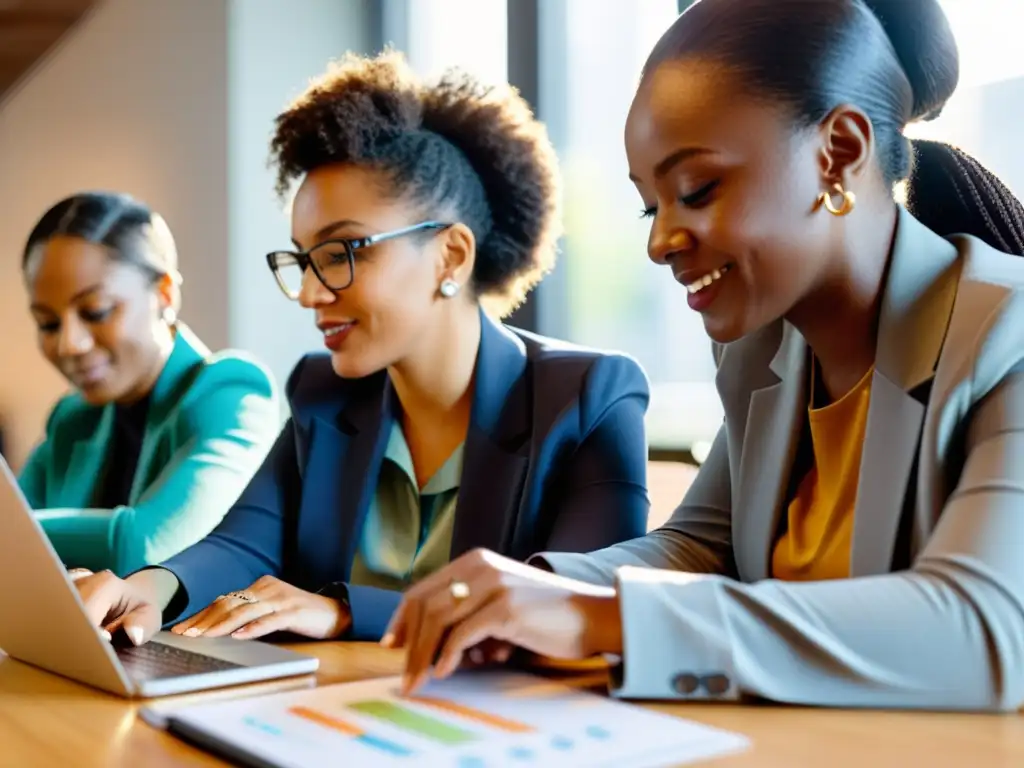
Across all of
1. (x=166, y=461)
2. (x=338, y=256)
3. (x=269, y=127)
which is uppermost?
(x=269, y=127)

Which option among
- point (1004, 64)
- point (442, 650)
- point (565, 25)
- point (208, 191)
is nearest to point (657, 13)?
point (565, 25)

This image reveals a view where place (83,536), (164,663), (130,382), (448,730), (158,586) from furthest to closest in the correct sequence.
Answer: (130,382) < (83,536) < (158,586) < (164,663) < (448,730)

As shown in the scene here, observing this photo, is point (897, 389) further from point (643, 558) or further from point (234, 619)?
point (234, 619)

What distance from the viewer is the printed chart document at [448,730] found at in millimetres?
657

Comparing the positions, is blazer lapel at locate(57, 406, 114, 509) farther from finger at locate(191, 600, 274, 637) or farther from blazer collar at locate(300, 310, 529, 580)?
finger at locate(191, 600, 274, 637)

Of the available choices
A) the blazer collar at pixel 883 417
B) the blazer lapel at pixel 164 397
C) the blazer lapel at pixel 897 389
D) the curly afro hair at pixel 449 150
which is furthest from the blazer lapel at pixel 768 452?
the blazer lapel at pixel 164 397

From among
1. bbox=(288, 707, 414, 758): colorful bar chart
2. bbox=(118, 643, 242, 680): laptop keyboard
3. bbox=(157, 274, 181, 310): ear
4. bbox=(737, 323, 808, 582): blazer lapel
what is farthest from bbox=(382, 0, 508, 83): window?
bbox=(288, 707, 414, 758): colorful bar chart

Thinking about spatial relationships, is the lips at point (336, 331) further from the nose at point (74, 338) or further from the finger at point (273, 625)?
the nose at point (74, 338)

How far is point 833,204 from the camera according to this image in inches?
40.5

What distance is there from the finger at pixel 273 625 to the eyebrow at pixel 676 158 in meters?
0.56

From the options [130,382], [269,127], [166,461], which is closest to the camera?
[166,461]

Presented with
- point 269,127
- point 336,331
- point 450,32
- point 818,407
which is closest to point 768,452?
point 818,407

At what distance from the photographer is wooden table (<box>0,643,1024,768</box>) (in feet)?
2.20

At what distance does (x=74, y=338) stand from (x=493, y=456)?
1.14 m
